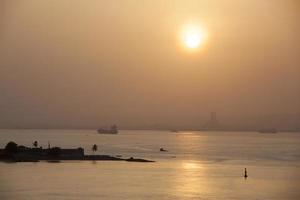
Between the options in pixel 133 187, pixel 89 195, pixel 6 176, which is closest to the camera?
pixel 89 195

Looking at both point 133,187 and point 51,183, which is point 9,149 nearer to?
point 51,183

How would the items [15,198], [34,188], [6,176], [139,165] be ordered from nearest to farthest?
[15,198]
[34,188]
[6,176]
[139,165]

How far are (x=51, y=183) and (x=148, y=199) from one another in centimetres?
614

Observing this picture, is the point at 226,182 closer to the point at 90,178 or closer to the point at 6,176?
the point at 90,178

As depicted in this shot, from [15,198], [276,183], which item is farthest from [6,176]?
[276,183]

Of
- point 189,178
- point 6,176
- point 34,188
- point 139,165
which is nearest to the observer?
point 34,188

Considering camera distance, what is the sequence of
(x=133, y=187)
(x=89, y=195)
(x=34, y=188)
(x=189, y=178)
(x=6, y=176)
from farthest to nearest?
1. (x=189, y=178)
2. (x=6, y=176)
3. (x=133, y=187)
4. (x=34, y=188)
5. (x=89, y=195)

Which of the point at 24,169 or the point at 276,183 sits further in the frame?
the point at 24,169

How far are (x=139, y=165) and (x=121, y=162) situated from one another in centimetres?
236

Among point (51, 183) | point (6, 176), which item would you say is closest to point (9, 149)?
point (6, 176)

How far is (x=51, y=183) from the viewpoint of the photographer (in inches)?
893

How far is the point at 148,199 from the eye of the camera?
18.0 meters

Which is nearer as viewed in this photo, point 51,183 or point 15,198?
point 15,198

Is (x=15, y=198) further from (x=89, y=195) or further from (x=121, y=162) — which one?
(x=121, y=162)
